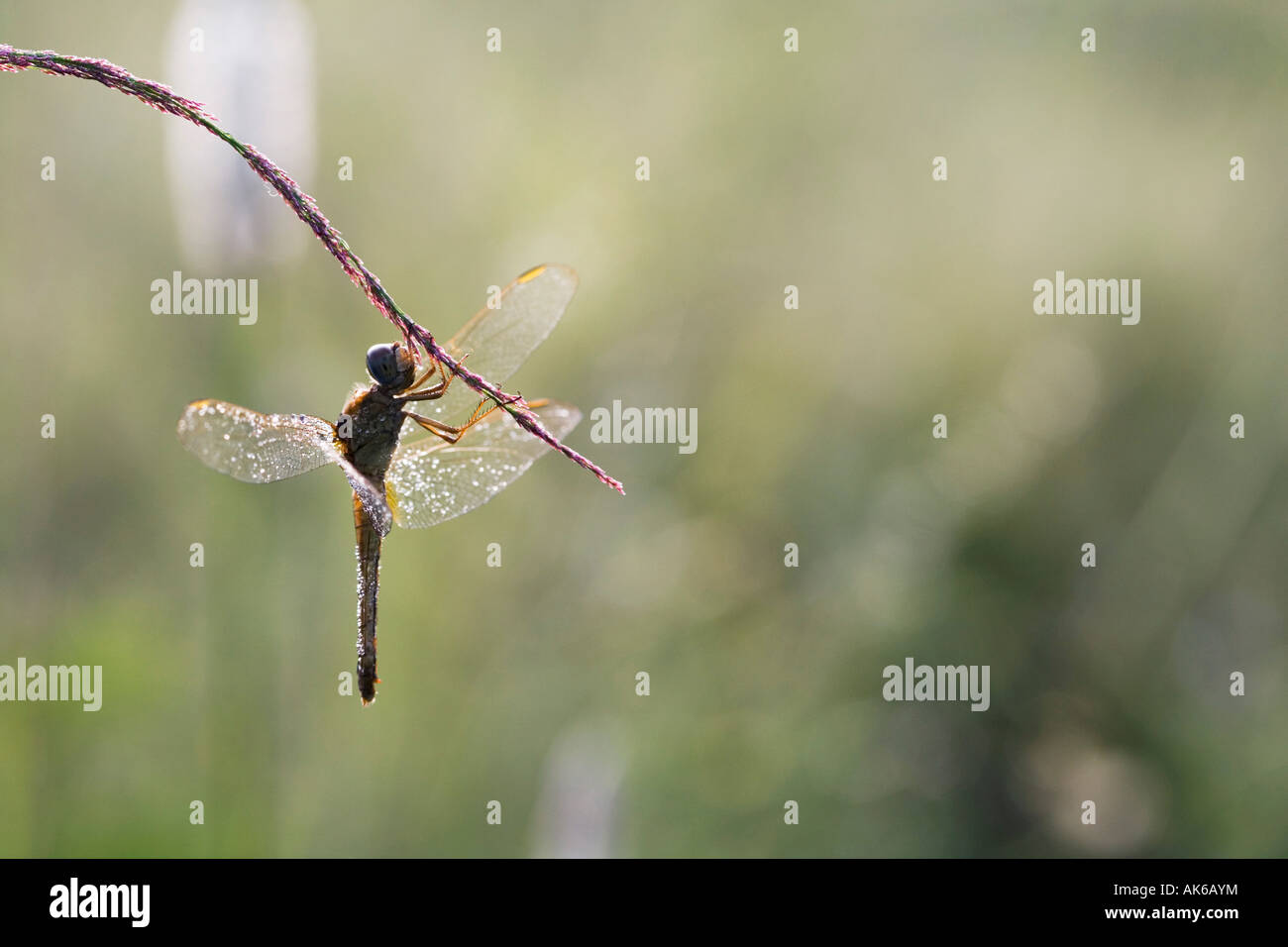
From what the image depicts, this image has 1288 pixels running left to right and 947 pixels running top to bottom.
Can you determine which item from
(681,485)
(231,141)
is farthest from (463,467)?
(681,485)

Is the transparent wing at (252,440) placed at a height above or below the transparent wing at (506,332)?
below

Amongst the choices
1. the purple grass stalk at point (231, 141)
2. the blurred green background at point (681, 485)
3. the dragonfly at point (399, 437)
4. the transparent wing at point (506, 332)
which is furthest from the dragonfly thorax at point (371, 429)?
the blurred green background at point (681, 485)

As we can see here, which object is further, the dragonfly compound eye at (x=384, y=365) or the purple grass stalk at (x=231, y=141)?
the dragonfly compound eye at (x=384, y=365)

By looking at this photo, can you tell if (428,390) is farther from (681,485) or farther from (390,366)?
(681,485)

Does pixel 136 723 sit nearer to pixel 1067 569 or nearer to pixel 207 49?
pixel 207 49

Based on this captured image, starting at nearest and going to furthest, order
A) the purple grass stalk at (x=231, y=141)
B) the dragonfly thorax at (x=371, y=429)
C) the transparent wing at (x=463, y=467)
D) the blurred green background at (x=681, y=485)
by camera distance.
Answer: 1. the purple grass stalk at (x=231, y=141)
2. the dragonfly thorax at (x=371, y=429)
3. the transparent wing at (x=463, y=467)
4. the blurred green background at (x=681, y=485)

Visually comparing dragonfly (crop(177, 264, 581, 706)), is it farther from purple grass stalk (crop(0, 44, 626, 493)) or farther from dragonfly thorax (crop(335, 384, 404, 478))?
purple grass stalk (crop(0, 44, 626, 493))

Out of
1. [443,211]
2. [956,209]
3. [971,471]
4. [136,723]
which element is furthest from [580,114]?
[136,723]

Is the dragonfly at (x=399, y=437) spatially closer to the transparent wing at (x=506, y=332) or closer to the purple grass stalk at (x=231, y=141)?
the transparent wing at (x=506, y=332)
